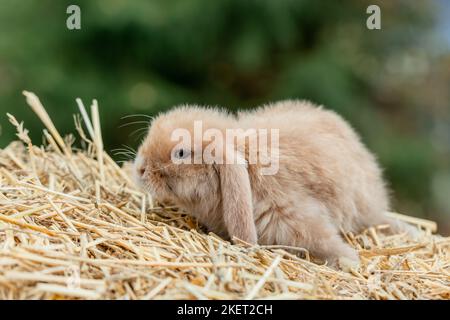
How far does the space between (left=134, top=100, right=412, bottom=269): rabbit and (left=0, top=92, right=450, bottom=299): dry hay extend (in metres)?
0.11

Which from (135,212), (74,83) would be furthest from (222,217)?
(74,83)

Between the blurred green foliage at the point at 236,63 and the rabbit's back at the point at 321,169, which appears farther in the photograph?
the blurred green foliage at the point at 236,63

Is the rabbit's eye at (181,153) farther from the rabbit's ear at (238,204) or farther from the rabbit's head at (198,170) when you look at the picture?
the rabbit's ear at (238,204)

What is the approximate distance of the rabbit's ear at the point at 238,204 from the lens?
2.17 m

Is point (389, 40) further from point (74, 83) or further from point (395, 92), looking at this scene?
point (74, 83)

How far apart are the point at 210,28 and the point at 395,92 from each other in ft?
6.64

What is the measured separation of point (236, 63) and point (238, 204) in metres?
3.74

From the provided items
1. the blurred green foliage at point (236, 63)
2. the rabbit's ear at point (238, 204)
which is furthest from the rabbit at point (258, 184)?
the blurred green foliage at point (236, 63)

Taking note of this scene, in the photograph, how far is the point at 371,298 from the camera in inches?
75.0

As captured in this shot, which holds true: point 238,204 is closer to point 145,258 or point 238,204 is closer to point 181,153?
point 181,153

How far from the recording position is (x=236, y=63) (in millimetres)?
5750

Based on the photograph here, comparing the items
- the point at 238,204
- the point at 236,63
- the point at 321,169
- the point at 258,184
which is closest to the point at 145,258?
the point at 238,204

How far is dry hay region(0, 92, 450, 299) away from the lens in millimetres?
1712

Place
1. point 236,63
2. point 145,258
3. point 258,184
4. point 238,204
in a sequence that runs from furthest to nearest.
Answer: point 236,63 < point 258,184 < point 238,204 < point 145,258
